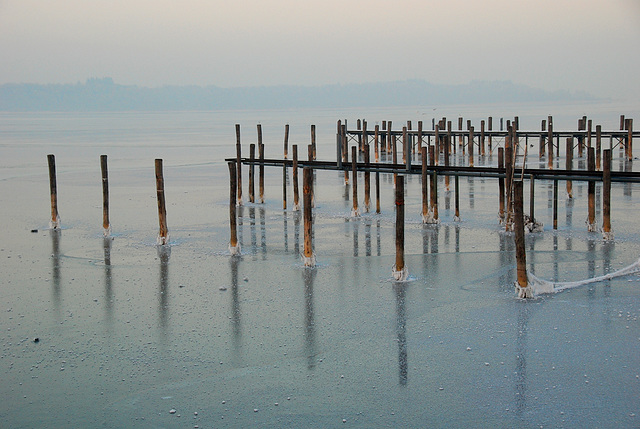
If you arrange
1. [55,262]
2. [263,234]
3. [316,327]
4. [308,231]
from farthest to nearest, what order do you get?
[263,234], [55,262], [308,231], [316,327]

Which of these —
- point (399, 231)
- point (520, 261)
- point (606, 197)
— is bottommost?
point (520, 261)

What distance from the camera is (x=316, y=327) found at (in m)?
10.8

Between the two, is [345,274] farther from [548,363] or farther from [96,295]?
[548,363]

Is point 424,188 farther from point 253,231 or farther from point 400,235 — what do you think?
point 400,235

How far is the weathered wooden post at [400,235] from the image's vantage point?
12.7 metres

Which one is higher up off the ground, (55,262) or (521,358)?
(55,262)

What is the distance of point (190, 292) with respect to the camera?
41.8 feet

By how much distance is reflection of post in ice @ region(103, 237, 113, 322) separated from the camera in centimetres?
1188

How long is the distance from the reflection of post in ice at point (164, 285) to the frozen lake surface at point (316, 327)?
0.05 meters

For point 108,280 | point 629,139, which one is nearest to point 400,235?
point 108,280

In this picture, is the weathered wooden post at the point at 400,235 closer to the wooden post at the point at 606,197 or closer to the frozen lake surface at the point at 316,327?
the frozen lake surface at the point at 316,327

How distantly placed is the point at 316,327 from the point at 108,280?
4.46 meters

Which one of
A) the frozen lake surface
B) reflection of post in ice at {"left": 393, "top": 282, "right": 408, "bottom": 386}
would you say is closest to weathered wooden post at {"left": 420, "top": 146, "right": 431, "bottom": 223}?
the frozen lake surface

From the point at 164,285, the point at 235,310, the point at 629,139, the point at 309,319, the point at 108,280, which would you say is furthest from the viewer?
the point at 629,139
